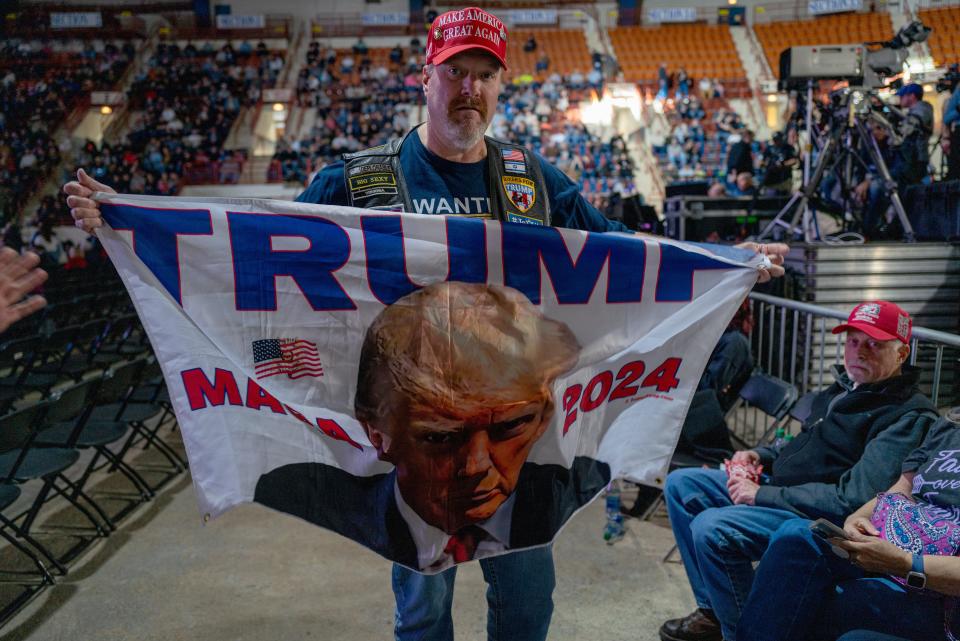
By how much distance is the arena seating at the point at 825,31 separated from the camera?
2442cm

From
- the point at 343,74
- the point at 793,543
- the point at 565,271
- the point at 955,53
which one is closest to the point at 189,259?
the point at 565,271

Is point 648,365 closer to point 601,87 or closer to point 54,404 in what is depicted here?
point 54,404

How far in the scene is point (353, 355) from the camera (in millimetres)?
1560

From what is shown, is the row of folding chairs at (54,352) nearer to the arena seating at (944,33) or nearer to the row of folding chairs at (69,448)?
the row of folding chairs at (69,448)

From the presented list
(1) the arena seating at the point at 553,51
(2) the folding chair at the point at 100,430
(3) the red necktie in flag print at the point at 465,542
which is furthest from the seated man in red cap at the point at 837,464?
(1) the arena seating at the point at 553,51

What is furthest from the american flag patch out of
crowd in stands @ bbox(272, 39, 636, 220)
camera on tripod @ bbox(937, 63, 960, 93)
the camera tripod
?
crowd in stands @ bbox(272, 39, 636, 220)

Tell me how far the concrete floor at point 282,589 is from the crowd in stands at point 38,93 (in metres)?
16.1

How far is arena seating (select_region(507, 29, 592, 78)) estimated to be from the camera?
81.0ft

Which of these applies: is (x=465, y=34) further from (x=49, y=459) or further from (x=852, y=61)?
(x=852, y=61)

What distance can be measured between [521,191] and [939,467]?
1.39 metres

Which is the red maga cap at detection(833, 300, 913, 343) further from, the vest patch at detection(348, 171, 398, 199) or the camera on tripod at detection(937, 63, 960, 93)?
the camera on tripod at detection(937, 63, 960, 93)

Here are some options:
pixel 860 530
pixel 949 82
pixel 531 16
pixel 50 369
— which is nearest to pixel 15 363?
pixel 50 369

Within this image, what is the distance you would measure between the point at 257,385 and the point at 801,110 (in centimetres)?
735

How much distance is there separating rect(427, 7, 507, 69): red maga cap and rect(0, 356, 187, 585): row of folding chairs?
2743 mm
